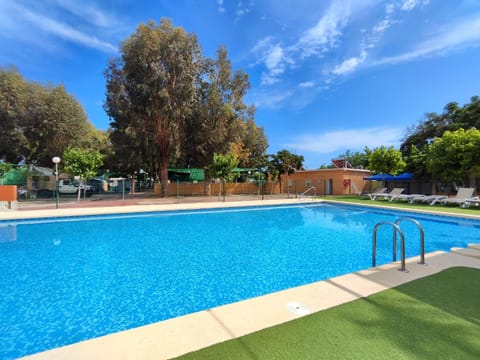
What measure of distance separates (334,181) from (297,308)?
24414 millimetres

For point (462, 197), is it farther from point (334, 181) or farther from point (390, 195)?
point (334, 181)

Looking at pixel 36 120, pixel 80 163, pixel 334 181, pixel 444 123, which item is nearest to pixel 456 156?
pixel 334 181

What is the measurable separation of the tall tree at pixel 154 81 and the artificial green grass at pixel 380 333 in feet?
60.7

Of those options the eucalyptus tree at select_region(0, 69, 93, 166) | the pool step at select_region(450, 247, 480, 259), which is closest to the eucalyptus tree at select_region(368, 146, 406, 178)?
the pool step at select_region(450, 247, 480, 259)

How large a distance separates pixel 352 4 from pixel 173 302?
1449cm

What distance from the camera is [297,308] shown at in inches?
106

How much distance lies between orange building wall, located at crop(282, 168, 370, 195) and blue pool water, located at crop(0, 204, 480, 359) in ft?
46.1

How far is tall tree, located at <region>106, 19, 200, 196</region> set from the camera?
59.6 feet

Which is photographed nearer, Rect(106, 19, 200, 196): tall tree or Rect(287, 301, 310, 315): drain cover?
Rect(287, 301, 310, 315): drain cover

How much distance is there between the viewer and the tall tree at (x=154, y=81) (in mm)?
18156

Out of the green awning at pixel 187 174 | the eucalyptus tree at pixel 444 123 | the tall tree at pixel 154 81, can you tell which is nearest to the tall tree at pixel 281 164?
the green awning at pixel 187 174

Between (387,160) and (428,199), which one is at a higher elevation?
(387,160)

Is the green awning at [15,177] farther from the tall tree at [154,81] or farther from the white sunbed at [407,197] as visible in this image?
the white sunbed at [407,197]

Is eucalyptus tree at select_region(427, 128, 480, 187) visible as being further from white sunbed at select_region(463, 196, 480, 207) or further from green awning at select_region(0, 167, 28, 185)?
green awning at select_region(0, 167, 28, 185)
